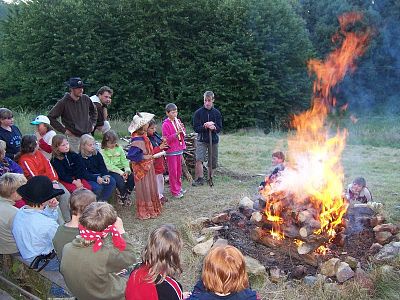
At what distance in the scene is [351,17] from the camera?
88.5ft

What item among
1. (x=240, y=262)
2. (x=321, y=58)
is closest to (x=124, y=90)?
(x=321, y=58)

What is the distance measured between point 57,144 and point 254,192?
3778mm

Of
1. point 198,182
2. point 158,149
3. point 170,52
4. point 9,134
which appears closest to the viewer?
point 9,134

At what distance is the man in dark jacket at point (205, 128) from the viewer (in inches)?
340

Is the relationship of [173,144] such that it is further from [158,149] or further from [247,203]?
[247,203]

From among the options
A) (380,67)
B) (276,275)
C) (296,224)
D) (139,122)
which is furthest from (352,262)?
(380,67)

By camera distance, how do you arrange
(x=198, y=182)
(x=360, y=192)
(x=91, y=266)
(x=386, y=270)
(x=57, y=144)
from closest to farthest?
1. (x=91, y=266)
2. (x=386, y=270)
3. (x=57, y=144)
4. (x=360, y=192)
5. (x=198, y=182)

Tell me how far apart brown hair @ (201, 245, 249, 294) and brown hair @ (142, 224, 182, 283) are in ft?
1.00

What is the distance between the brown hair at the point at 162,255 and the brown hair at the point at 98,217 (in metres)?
0.42

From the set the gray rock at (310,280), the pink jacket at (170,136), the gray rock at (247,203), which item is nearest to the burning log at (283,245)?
the gray rock at (310,280)

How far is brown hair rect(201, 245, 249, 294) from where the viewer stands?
275 centimetres

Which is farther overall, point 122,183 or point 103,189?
point 122,183

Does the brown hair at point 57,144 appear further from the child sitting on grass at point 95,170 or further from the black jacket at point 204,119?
the black jacket at point 204,119

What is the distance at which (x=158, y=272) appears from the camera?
9.82ft
